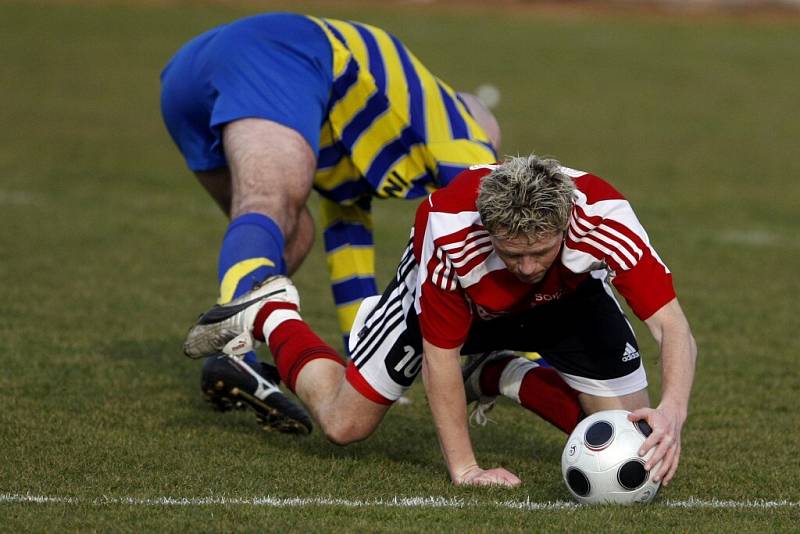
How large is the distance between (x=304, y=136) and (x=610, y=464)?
240cm

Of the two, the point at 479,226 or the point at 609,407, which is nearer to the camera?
the point at 479,226

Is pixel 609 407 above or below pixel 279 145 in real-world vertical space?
below

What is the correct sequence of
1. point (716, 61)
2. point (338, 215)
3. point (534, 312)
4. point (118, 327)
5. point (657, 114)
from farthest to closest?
point (716, 61) → point (657, 114) → point (118, 327) → point (338, 215) → point (534, 312)

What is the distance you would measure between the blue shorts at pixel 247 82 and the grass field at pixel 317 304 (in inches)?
50.7

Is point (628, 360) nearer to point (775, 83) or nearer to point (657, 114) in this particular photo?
point (657, 114)

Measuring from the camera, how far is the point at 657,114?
63.0 ft

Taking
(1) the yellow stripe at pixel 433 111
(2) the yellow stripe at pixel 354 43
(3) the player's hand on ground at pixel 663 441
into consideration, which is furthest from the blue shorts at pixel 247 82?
(3) the player's hand on ground at pixel 663 441

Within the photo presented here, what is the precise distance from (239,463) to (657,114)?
48.6ft

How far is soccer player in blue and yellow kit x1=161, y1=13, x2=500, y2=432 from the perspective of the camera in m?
6.04

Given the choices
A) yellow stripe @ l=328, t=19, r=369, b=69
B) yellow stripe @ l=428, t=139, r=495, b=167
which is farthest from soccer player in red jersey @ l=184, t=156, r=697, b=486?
yellow stripe @ l=328, t=19, r=369, b=69

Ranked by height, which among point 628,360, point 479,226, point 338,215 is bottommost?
point 338,215

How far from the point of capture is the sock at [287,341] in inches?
220

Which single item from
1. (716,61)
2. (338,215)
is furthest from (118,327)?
(716,61)

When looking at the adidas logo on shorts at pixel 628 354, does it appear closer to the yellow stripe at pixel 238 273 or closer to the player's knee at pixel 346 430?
the player's knee at pixel 346 430
